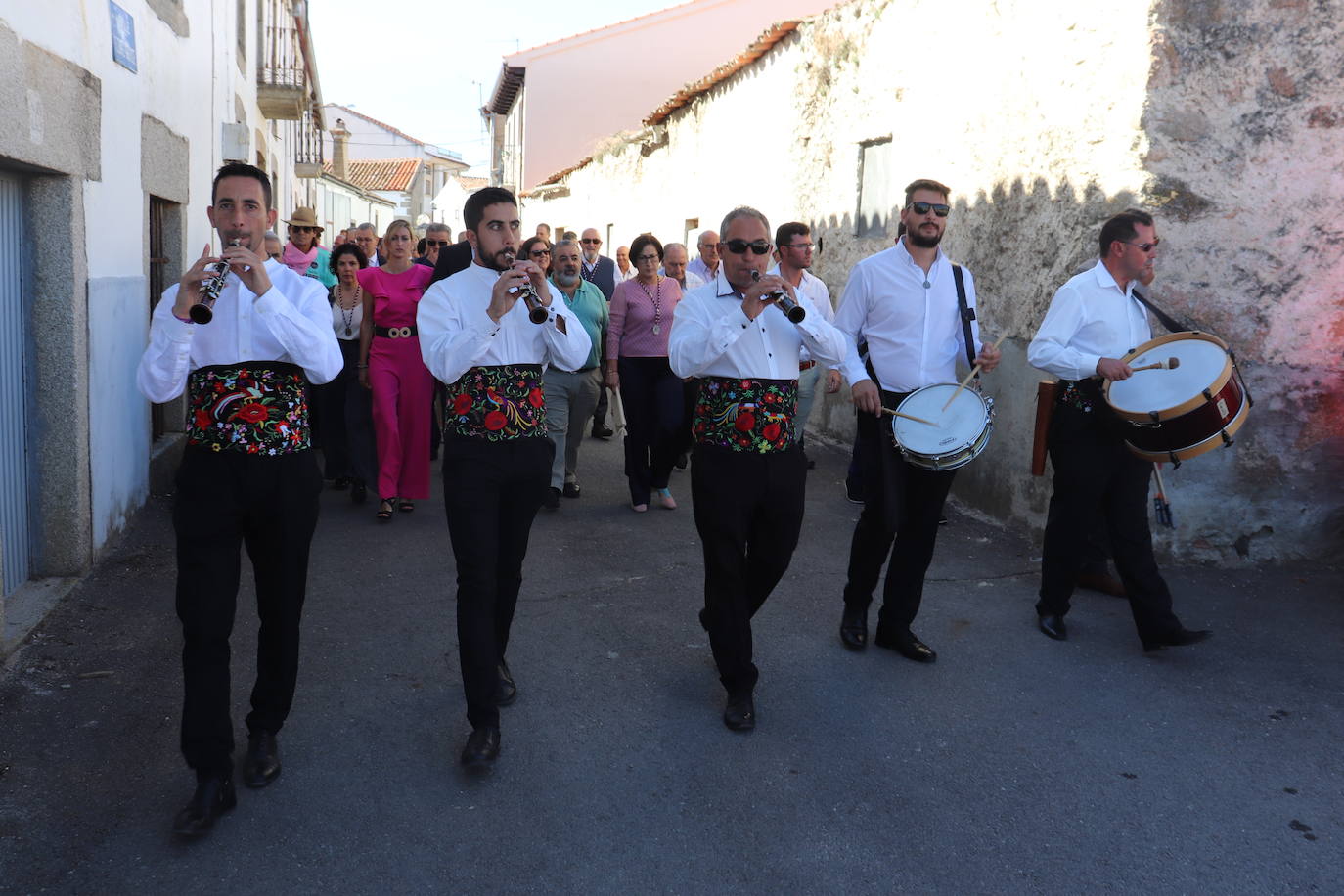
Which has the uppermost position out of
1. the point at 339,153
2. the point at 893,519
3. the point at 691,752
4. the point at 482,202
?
the point at 339,153

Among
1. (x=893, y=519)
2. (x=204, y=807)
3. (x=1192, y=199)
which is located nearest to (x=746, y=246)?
(x=893, y=519)

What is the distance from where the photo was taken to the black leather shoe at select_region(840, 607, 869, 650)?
16.5 ft

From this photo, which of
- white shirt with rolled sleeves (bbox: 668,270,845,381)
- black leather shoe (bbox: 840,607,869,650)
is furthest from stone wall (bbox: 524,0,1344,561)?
white shirt with rolled sleeves (bbox: 668,270,845,381)

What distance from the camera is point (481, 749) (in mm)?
3721

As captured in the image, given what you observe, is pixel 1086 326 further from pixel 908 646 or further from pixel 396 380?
pixel 396 380

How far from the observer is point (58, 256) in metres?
5.36

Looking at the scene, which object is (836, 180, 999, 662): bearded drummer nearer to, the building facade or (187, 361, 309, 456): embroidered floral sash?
(187, 361, 309, 456): embroidered floral sash

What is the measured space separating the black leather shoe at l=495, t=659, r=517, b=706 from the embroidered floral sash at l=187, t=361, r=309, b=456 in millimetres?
1343

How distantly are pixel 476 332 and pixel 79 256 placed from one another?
2.86 metres

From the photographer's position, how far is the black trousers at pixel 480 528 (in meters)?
3.75

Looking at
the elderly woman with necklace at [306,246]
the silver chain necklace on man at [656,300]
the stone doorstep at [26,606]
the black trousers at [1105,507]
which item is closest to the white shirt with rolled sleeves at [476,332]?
the stone doorstep at [26,606]

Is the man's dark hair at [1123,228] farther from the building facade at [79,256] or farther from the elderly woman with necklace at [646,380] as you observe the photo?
the building facade at [79,256]

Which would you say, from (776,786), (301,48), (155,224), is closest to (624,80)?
(301,48)

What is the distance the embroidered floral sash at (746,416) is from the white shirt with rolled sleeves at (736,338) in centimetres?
4
